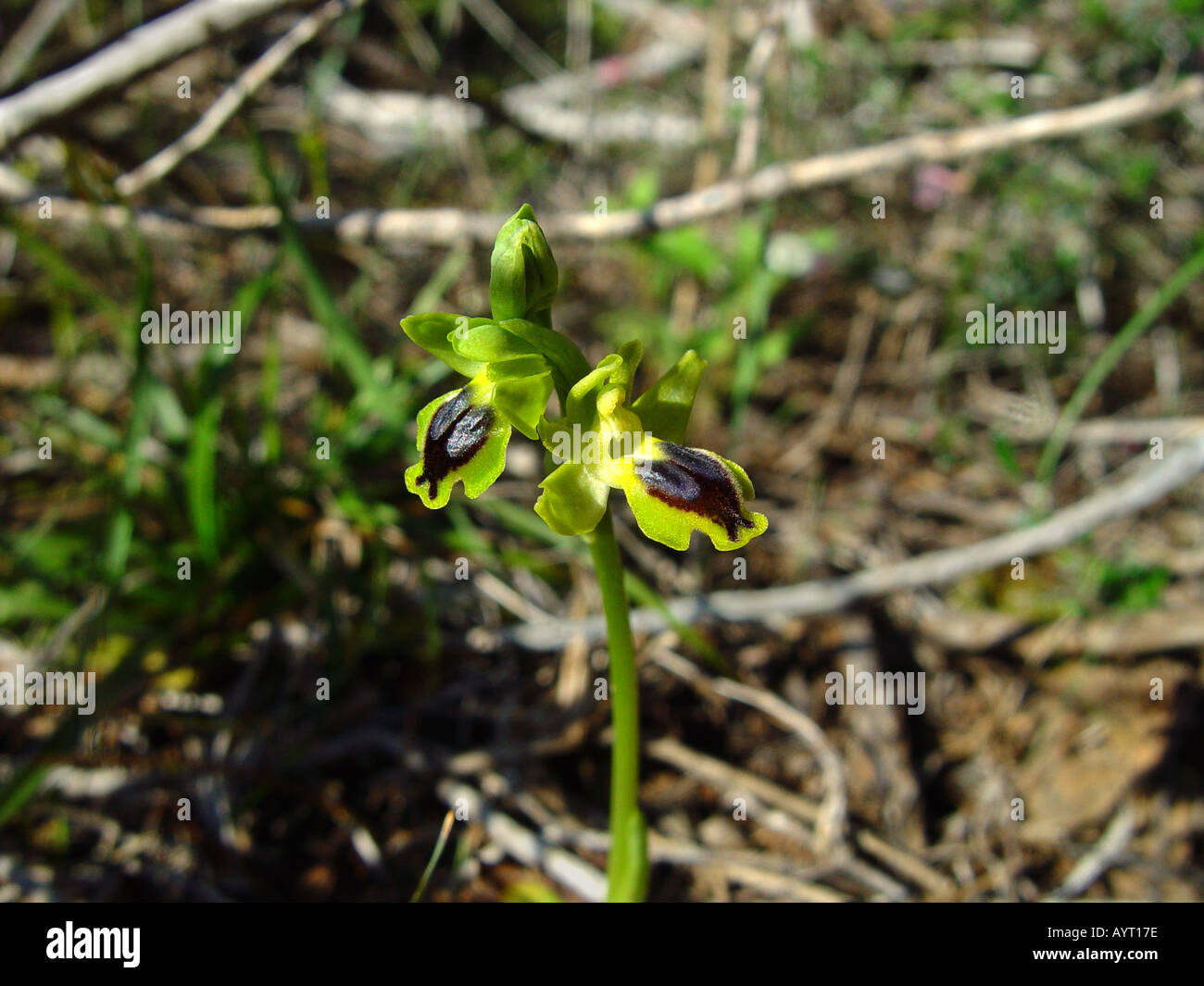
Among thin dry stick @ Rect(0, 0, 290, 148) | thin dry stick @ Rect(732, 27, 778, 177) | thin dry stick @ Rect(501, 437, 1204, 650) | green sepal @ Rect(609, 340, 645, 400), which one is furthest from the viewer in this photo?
thin dry stick @ Rect(732, 27, 778, 177)

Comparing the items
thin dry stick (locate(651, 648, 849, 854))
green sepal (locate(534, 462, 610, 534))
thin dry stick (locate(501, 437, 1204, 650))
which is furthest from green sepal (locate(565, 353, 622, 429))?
thin dry stick (locate(651, 648, 849, 854))

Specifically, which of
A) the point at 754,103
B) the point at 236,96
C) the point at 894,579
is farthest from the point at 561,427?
the point at 754,103

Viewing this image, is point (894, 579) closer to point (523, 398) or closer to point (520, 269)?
point (523, 398)

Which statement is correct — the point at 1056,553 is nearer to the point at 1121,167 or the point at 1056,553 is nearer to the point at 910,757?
the point at 910,757

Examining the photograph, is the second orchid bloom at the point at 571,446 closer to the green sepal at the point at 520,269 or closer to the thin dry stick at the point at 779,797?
the green sepal at the point at 520,269

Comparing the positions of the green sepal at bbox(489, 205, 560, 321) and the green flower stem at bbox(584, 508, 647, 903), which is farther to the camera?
the green flower stem at bbox(584, 508, 647, 903)

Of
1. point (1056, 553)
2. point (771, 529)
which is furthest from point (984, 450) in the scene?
point (771, 529)

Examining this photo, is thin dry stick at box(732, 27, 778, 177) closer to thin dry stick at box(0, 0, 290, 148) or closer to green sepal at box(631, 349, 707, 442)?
thin dry stick at box(0, 0, 290, 148)
